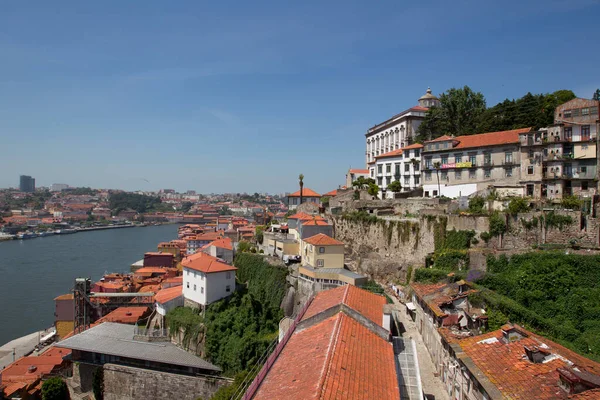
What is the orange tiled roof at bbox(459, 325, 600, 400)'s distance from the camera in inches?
380

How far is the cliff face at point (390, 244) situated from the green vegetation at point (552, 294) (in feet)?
13.6

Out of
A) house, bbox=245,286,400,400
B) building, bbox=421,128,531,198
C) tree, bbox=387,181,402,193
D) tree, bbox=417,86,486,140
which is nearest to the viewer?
house, bbox=245,286,400,400

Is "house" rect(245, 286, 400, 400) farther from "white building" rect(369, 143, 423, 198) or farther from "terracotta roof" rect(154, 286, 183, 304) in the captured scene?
"white building" rect(369, 143, 423, 198)

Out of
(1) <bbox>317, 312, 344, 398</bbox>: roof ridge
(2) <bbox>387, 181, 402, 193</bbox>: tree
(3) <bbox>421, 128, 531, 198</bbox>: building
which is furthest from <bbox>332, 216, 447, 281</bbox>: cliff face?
(1) <bbox>317, 312, 344, 398</bbox>: roof ridge

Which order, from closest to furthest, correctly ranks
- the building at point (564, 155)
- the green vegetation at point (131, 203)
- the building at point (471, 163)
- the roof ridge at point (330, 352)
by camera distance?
1. the roof ridge at point (330, 352)
2. the building at point (564, 155)
3. the building at point (471, 163)
4. the green vegetation at point (131, 203)

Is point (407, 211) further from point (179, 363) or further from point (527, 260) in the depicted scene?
point (179, 363)

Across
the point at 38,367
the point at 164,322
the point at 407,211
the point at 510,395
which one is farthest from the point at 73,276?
the point at 510,395

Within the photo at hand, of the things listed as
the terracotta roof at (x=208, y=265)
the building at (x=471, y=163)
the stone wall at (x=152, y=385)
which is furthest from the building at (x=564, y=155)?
the stone wall at (x=152, y=385)

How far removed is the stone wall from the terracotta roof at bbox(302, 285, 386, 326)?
27.9 ft

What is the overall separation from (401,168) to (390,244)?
422 inches

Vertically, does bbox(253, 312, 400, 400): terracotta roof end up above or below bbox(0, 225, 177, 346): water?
above

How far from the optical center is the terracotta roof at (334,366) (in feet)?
29.1

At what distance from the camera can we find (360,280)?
22.2 meters

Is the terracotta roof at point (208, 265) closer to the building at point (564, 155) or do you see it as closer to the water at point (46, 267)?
the building at point (564, 155)
